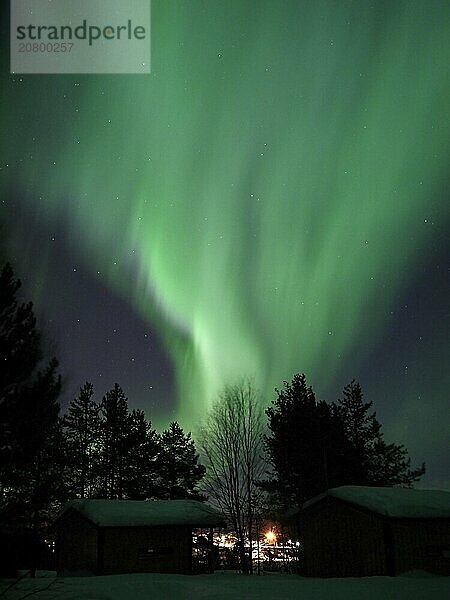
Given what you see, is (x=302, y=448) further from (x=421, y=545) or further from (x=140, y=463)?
(x=421, y=545)

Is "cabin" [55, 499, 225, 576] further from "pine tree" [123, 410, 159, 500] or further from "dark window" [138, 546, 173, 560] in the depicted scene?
"pine tree" [123, 410, 159, 500]

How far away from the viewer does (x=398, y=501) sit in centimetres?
2406

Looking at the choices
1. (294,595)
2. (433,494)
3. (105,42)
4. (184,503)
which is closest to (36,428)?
(294,595)

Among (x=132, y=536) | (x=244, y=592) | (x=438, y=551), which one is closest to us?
(x=244, y=592)

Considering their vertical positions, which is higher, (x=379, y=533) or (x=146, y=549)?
(x=379, y=533)

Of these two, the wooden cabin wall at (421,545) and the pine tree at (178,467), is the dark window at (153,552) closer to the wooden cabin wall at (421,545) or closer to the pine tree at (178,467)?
the wooden cabin wall at (421,545)

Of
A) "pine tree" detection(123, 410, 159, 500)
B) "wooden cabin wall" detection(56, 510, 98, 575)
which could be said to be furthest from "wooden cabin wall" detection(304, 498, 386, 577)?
"pine tree" detection(123, 410, 159, 500)

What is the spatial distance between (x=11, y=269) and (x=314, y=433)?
95.2 ft

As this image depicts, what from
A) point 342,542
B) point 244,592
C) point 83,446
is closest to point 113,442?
point 83,446

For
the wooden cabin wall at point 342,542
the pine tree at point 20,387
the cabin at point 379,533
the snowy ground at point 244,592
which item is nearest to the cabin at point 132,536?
the wooden cabin wall at point 342,542

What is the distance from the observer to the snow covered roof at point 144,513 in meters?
26.2

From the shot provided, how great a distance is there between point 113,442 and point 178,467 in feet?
18.0

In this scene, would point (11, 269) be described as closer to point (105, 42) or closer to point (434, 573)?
point (105, 42)

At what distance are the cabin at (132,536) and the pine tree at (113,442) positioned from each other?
16.8m
